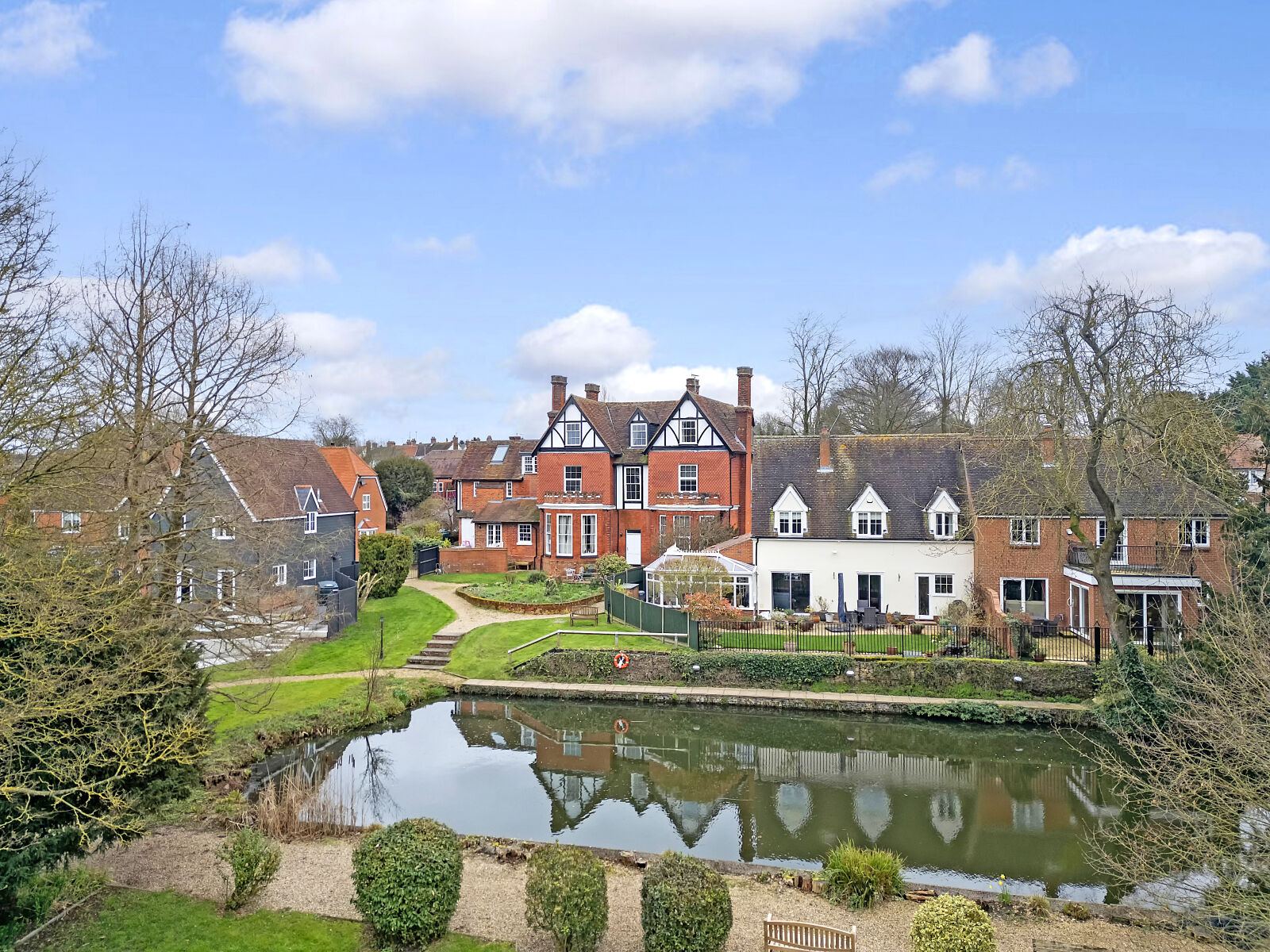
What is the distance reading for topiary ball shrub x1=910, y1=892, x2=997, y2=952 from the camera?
8.58m

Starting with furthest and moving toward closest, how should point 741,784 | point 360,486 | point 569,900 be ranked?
point 360,486 < point 741,784 < point 569,900

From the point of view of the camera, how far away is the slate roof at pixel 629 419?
38094mm

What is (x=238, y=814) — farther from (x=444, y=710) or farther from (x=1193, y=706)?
(x=1193, y=706)

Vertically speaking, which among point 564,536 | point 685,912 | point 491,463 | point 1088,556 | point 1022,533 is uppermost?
point 491,463

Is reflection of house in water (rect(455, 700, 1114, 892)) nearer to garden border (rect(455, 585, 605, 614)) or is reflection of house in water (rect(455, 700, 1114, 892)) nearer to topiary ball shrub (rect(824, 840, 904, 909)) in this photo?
topiary ball shrub (rect(824, 840, 904, 909))

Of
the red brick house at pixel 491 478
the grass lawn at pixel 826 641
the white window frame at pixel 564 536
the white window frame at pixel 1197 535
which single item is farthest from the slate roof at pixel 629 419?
the white window frame at pixel 1197 535

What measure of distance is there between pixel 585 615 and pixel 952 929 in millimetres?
21039

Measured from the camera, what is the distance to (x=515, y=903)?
1093 cm

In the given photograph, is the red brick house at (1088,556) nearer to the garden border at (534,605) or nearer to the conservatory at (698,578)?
the conservatory at (698,578)

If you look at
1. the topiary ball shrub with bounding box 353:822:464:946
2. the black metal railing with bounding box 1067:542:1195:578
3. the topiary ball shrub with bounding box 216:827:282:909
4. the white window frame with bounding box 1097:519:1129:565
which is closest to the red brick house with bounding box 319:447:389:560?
the topiary ball shrub with bounding box 216:827:282:909

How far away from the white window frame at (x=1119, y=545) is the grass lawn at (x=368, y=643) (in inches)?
881

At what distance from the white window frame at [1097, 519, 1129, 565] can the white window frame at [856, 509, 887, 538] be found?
6745 mm

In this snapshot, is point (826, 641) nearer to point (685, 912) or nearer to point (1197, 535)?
point (1197, 535)

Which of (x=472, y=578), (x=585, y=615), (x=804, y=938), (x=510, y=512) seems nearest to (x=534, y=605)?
(x=585, y=615)
